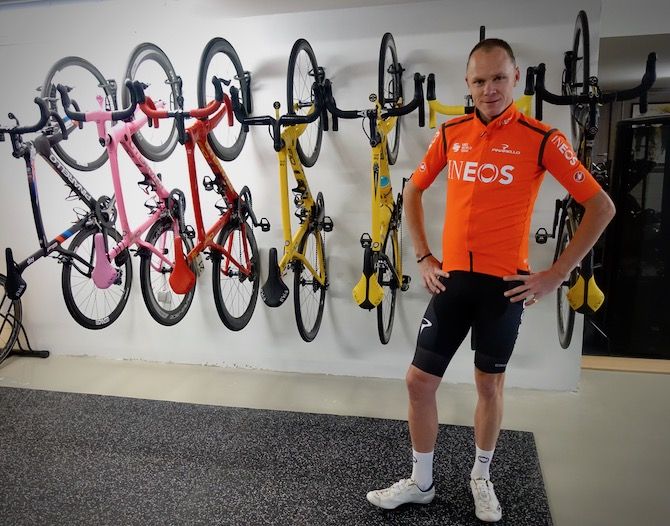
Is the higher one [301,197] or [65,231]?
[301,197]

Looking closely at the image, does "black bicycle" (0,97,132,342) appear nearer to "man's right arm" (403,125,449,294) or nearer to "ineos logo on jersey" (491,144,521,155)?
A: "man's right arm" (403,125,449,294)

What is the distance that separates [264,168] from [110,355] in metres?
1.81

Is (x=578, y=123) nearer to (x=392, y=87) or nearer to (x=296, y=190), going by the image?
(x=392, y=87)

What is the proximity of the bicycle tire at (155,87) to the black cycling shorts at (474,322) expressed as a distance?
1.94 metres

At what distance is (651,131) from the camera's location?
3.20m

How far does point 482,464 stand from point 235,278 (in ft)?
6.42

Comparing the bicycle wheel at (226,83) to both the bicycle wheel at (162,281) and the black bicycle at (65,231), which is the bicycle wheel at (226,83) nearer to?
the bicycle wheel at (162,281)

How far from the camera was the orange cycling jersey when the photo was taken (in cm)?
168

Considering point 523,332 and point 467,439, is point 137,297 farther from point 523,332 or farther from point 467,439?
point 523,332

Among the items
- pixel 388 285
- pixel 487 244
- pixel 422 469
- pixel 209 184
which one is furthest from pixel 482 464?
pixel 209 184

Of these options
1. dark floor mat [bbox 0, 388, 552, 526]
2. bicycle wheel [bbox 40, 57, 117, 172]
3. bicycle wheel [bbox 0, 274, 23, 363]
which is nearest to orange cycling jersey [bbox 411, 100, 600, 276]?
dark floor mat [bbox 0, 388, 552, 526]

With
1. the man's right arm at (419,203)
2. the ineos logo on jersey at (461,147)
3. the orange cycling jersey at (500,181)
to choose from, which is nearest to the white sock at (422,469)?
the man's right arm at (419,203)

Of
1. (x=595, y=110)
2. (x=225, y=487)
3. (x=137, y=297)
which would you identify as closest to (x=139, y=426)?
(x=225, y=487)

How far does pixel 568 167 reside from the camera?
1665 mm
